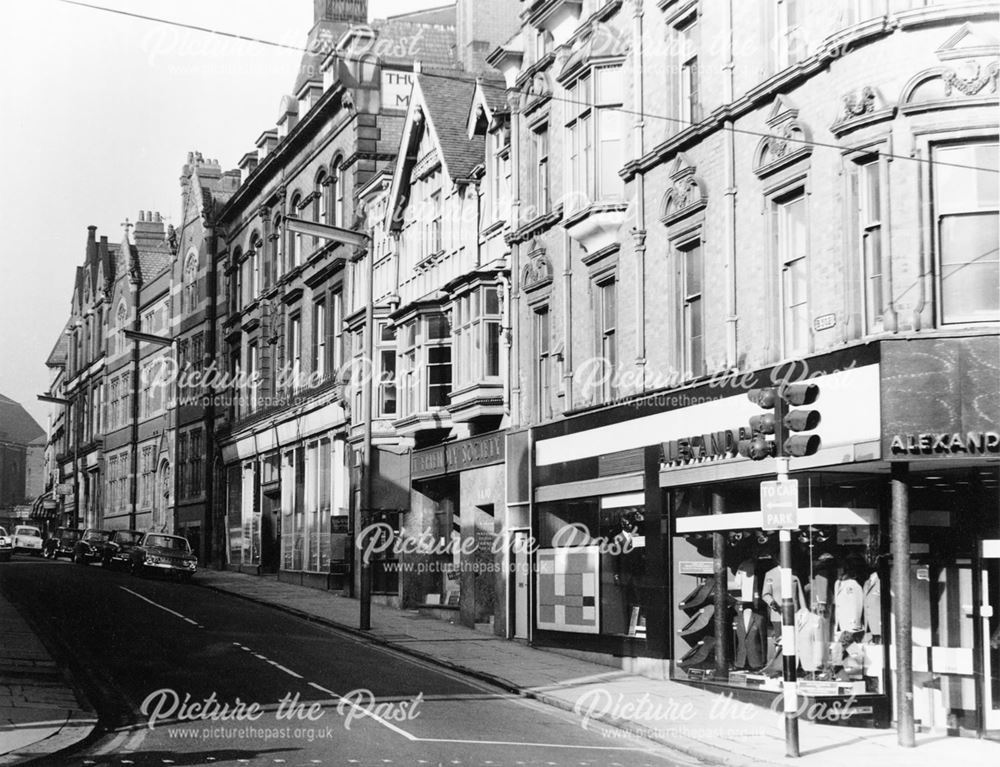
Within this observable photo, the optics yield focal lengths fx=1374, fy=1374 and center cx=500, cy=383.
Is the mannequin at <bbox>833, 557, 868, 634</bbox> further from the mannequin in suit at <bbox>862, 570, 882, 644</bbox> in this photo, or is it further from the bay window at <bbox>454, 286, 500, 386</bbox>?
the bay window at <bbox>454, 286, 500, 386</bbox>

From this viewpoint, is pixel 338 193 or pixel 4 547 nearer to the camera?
pixel 338 193

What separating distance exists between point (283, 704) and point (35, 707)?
3.10 metres

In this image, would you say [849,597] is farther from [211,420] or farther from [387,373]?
[211,420]

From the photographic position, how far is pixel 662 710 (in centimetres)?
1900

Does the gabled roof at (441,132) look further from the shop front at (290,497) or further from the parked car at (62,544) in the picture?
the parked car at (62,544)

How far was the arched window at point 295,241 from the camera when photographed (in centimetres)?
4919

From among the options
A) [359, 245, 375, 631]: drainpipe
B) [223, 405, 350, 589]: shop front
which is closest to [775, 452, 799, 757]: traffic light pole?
[359, 245, 375, 631]: drainpipe

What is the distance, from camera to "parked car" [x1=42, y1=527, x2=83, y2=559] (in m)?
67.4

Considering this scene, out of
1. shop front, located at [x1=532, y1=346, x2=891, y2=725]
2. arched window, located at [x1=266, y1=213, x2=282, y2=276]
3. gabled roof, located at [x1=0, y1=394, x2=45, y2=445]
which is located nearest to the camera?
shop front, located at [x1=532, y1=346, x2=891, y2=725]

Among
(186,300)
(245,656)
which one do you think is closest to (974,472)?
(245,656)

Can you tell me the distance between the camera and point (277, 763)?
44.8 ft

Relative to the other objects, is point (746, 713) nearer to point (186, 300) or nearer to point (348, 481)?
point (348, 481)

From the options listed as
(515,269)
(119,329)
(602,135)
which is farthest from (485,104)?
(119,329)

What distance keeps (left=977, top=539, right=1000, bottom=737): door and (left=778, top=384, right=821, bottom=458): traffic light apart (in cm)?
348
